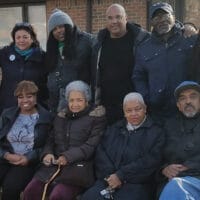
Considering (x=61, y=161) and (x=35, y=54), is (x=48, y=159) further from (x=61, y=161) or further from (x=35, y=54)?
(x=35, y=54)

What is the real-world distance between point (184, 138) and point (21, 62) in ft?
6.50

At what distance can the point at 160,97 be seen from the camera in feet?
16.1

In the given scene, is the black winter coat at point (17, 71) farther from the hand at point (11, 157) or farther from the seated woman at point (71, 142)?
the hand at point (11, 157)

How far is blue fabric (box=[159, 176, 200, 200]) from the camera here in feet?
13.1

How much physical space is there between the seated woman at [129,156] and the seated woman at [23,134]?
68cm

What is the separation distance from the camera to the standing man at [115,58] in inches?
204

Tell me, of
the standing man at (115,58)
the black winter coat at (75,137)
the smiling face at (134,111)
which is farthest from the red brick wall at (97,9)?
the smiling face at (134,111)

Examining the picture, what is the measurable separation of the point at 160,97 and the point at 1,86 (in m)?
1.79

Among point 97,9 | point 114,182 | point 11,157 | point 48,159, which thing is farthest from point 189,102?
point 97,9

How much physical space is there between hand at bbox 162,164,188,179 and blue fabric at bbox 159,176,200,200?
38cm

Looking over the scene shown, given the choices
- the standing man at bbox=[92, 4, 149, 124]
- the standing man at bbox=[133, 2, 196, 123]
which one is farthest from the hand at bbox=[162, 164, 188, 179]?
the standing man at bbox=[92, 4, 149, 124]

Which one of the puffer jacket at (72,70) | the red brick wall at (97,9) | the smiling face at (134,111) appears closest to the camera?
the smiling face at (134,111)

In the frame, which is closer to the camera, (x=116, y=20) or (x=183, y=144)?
(x=183, y=144)

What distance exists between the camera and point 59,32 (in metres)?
5.40
